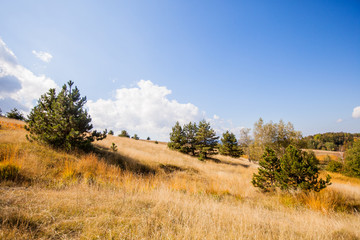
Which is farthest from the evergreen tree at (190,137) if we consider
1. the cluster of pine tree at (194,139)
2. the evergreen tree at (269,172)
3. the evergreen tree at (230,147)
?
the evergreen tree at (269,172)

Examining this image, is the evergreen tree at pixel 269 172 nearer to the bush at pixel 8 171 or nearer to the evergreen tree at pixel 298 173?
the evergreen tree at pixel 298 173

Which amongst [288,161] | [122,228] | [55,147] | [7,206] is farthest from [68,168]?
[288,161]

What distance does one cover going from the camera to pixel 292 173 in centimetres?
632

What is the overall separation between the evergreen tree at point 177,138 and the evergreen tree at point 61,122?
15691 millimetres

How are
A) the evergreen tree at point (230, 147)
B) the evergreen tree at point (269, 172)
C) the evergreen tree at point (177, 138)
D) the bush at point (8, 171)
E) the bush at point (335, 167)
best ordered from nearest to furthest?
the bush at point (8, 171) < the evergreen tree at point (269, 172) < the bush at point (335, 167) < the evergreen tree at point (177, 138) < the evergreen tree at point (230, 147)

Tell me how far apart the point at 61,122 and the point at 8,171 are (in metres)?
3.53

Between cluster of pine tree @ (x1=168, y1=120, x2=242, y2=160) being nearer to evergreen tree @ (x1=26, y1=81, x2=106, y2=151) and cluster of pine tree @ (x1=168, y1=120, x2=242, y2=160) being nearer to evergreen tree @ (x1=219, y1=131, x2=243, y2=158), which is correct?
evergreen tree @ (x1=219, y1=131, x2=243, y2=158)

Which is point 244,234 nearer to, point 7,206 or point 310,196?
point 7,206

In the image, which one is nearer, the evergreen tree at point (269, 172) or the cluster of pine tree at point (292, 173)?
the cluster of pine tree at point (292, 173)

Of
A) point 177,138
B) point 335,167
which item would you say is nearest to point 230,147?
point 177,138

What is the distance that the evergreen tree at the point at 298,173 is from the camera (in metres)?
5.90

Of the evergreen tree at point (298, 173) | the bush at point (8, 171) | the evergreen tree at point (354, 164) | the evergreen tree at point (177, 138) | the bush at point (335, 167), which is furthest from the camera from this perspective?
the evergreen tree at point (177, 138)

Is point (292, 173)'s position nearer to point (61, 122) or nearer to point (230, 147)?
point (61, 122)

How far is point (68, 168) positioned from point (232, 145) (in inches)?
1153
